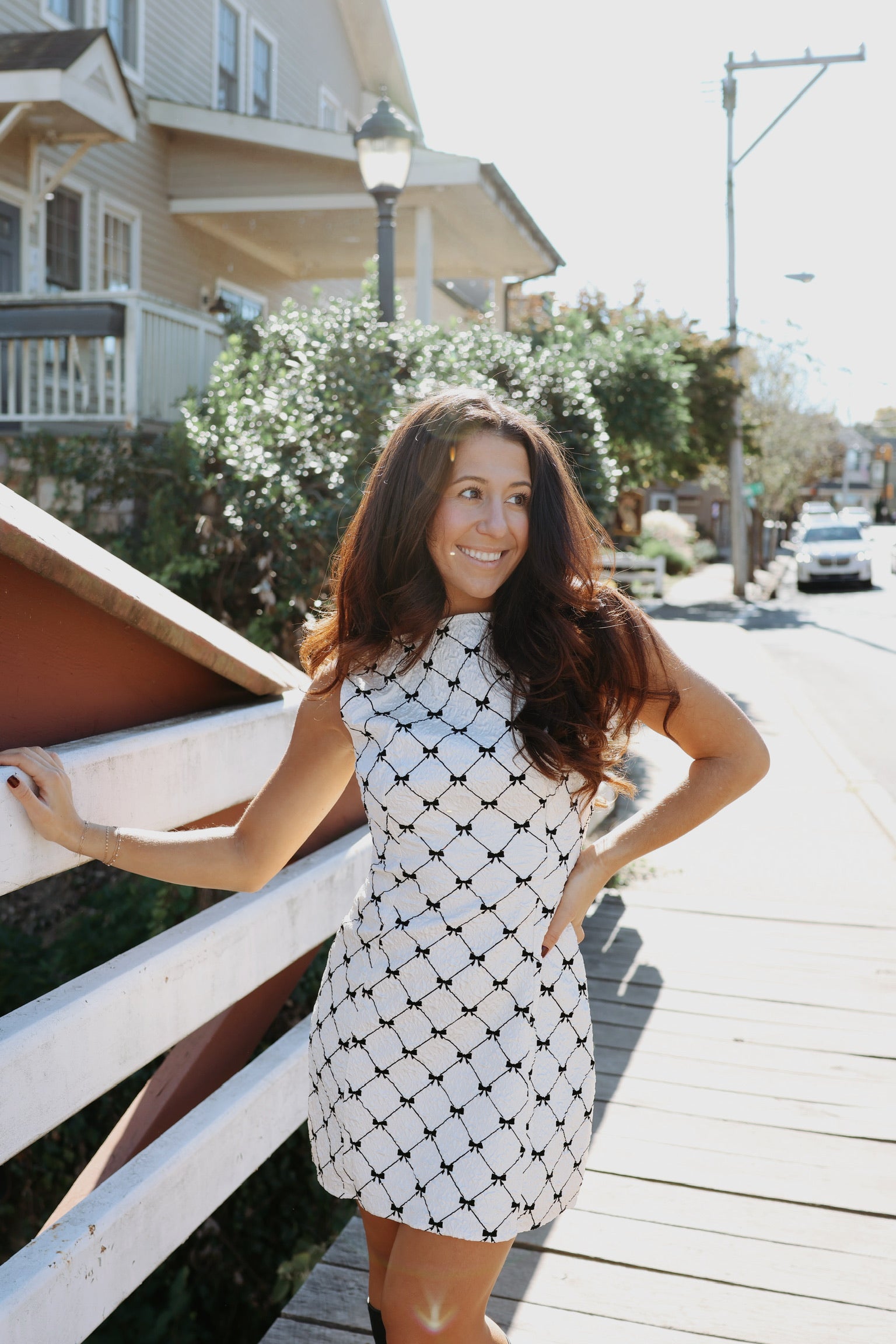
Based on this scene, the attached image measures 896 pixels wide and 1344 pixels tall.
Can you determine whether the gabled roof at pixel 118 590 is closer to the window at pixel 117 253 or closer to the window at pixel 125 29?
the window at pixel 117 253

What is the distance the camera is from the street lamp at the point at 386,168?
736 cm

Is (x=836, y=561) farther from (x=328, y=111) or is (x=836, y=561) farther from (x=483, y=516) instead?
(x=483, y=516)

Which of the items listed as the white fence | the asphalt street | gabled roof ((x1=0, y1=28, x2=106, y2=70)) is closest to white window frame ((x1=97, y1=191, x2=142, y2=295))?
gabled roof ((x1=0, y1=28, x2=106, y2=70))

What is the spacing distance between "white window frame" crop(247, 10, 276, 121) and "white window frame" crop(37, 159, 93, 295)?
3666 mm

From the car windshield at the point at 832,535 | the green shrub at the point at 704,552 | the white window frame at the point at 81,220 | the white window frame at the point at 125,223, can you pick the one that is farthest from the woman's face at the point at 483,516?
the green shrub at the point at 704,552

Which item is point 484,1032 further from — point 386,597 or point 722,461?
point 722,461

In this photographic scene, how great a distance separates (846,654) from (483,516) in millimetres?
15491

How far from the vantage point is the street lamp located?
7363 millimetres

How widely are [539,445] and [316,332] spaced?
650 cm

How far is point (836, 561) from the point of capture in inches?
1109

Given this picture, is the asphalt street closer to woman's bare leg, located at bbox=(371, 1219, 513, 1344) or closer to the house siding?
woman's bare leg, located at bbox=(371, 1219, 513, 1344)

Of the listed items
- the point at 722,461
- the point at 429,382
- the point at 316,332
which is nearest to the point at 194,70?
the point at 316,332

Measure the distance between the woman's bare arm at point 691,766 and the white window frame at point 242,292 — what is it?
14.1m

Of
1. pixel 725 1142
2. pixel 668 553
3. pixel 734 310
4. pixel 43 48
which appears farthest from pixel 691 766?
pixel 668 553
